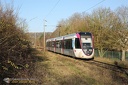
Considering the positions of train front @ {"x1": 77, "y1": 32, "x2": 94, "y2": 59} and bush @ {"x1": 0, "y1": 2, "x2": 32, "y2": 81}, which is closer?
bush @ {"x1": 0, "y1": 2, "x2": 32, "y2": 81}

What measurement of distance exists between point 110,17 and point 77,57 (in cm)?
1959

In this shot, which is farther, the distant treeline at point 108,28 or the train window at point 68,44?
the distant treeline at point 108,28

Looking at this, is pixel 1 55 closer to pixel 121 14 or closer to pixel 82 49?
pixel 82 49

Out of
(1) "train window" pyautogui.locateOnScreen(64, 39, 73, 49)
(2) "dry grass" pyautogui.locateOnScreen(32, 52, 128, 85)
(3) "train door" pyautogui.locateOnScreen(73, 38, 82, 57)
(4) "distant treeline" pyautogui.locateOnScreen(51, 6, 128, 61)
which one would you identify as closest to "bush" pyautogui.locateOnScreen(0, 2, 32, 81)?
(2) "dry grass" pyautogui.locateOnScreen(32, 52, 128, 85)

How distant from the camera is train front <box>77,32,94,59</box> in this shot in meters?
26.6

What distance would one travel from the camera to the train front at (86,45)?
26.6 m

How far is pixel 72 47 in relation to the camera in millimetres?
28188

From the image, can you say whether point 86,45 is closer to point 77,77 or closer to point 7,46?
point 77,77

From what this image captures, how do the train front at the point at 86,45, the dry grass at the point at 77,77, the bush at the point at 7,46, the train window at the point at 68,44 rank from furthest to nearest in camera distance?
the train window at the point at 68,44 → the train front at the point at 86,45 → the dry grass at the point at 77,77 → the bush at the point at 7,46

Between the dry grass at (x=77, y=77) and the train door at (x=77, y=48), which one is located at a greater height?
the train door at (x=77, y=48)

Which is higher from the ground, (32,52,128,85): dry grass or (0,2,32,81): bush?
(0,2,32,81): bush

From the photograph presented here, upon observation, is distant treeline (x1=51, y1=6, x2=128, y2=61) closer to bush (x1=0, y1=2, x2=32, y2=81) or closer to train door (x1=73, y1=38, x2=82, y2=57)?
train door (x1=73, y1=38, x2=82, y2=57)

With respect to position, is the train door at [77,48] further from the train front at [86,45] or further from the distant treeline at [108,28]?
the distant treeline at [108,28]

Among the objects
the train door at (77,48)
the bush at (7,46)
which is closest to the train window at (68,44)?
the train door at (77,48)
